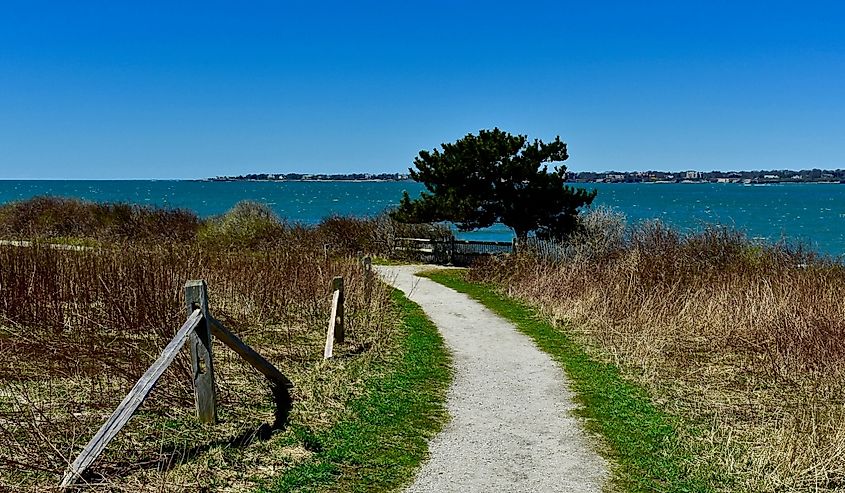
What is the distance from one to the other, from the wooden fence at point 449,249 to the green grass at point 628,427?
16997mm

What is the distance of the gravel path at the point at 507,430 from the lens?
7375 mm

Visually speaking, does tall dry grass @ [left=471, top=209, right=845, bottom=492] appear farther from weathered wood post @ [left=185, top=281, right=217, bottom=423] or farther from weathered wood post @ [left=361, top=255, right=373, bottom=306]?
weathered wood post @ [left=185, top=281, right=217, bottom=423]

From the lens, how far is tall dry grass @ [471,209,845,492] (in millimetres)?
7773

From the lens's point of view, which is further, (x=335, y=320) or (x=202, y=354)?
(x=335, y=320)

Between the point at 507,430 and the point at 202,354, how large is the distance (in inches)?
141

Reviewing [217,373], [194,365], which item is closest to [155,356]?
[217,373]

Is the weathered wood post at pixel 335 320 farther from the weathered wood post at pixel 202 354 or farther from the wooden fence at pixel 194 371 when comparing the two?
the weathered wood post at pixel 202 354

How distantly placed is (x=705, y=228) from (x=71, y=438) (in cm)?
1850

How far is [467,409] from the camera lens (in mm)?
9938

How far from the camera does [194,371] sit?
795 cm

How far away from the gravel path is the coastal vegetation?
338 mm

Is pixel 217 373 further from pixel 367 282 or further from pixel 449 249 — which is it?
pixel 449 249

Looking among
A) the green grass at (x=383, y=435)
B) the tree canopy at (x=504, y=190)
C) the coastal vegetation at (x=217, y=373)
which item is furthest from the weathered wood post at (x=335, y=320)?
the tree canopy at (x=504, y=190)

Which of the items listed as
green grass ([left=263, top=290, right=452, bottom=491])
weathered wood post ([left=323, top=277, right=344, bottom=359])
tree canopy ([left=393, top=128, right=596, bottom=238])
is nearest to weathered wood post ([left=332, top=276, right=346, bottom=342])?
weathered wood post ([left=323, top=277, right=344, bottom=359])
